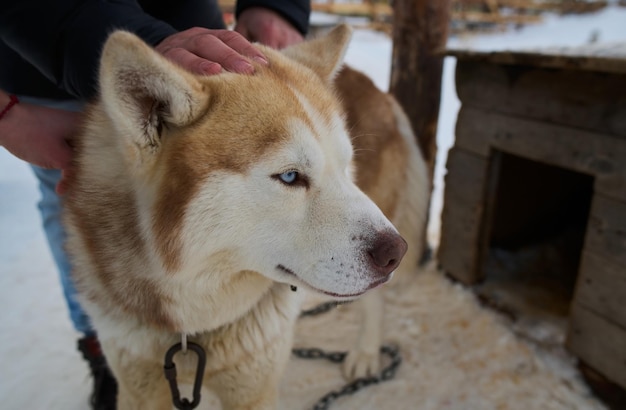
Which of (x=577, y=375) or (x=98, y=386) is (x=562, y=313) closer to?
(x=577, y=375)

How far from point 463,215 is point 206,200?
6.67 feet

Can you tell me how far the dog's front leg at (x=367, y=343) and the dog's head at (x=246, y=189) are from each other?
120 centimetres

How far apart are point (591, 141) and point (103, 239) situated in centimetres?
191

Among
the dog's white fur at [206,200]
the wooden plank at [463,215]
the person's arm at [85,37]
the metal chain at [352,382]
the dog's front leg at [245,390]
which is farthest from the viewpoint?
the wooden plank at [463,215]

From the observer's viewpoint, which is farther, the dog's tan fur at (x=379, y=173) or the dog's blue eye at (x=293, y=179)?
the dog's tan fur at (x=379, y=173)

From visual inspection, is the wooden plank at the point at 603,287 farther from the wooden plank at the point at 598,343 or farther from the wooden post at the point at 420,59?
the wooden post at the point at 420,59

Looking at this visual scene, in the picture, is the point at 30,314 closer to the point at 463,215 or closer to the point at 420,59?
the point at 463,215

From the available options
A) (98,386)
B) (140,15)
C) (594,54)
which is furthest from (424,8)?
(98,386)

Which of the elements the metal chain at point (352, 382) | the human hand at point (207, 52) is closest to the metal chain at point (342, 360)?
the metal chain at point (352, 382)

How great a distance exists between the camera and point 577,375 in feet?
6.95

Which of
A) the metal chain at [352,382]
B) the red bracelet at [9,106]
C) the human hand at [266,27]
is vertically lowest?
the metal chain at [352,382]

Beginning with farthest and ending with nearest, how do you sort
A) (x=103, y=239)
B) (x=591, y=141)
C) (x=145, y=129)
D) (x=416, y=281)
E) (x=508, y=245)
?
(x=508, y=245)
(x=416, y=281)
(x=591, y=141)
(x=103, y=239)
(x=145, y=129)

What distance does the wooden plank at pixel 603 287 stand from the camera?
187 centimetres

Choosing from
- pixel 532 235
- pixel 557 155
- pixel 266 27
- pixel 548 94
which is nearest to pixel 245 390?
pixel 266 27
